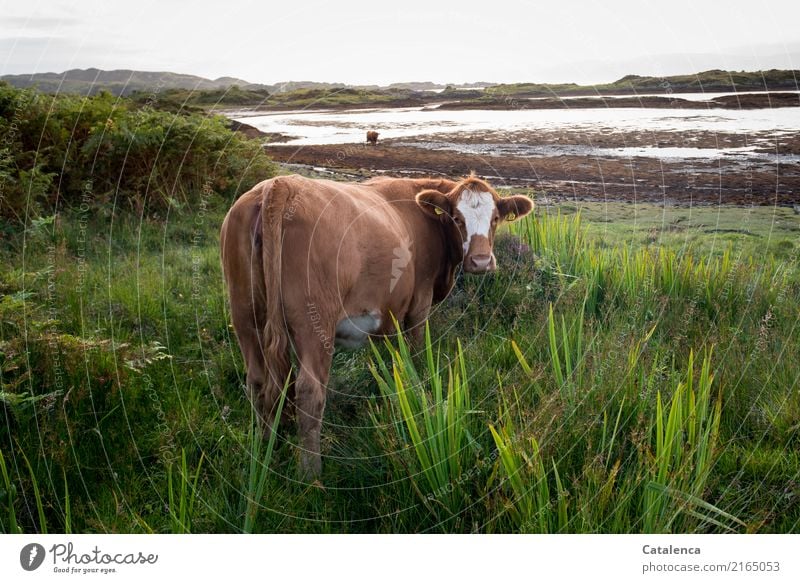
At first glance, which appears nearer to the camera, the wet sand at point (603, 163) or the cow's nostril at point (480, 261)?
the wet sand at point (603, 163)

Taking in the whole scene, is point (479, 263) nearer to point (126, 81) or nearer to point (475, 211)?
point (475, 211)

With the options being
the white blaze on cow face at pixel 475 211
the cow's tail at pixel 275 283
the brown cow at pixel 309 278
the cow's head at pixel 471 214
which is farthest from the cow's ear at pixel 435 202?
the cow's tail at pixel 275 283

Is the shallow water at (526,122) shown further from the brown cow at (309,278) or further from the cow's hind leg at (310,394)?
the cow's hind leg at (310,394)

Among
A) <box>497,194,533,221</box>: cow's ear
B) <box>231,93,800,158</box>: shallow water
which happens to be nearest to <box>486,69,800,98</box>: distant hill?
<box>231,93,800,158</box>: shallow water

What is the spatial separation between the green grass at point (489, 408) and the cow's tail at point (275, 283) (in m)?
0.47

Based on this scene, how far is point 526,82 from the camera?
4273 millimetres

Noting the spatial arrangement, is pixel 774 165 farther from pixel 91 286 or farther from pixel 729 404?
pixel 91 286

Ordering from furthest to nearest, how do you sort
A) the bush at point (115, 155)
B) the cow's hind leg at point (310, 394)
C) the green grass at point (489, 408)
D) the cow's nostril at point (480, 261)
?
1. the bush at point (115, 155)
2. the cow's nostril at point (480, 261)
3. the cow's hind leg at point (310, 394)
4. the green grass at point (489, 408)

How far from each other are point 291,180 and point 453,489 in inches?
80.1

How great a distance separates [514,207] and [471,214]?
58 cm

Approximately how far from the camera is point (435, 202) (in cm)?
512

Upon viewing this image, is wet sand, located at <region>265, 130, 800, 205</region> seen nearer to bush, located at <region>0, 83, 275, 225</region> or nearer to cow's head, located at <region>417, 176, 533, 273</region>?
cow's head, located at <region>417, 176, 533, 273</region>

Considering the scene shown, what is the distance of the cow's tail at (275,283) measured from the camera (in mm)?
3596
